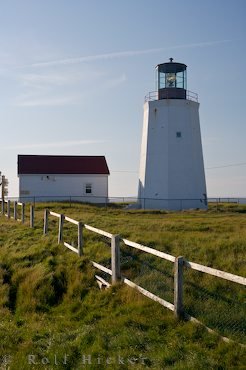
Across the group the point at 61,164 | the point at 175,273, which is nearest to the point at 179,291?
the point at 175,273

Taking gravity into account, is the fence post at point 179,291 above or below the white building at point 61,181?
below

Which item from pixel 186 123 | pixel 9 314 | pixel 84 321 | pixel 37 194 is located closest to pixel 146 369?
pixel 84 321

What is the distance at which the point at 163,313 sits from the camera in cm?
794

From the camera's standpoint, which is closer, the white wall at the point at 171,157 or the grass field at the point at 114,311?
the grass field at the point at 114,311

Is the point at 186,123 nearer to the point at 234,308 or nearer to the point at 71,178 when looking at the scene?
the point at 71,178

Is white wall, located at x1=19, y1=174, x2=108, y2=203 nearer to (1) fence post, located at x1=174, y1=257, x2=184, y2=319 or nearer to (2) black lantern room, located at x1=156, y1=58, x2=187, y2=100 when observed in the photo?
(2) black lantern room, located at x1=156, y1=58, x2=187, y2=100

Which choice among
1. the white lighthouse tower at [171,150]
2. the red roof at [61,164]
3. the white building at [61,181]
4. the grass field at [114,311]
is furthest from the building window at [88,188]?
the grass field at [114,311]

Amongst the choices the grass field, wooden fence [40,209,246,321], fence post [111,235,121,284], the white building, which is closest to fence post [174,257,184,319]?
wooden fence [40,209,246,321]

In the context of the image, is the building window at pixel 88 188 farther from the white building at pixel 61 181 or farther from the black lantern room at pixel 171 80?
the black lantern room at pixel 171 80

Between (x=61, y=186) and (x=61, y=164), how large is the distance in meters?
2.28

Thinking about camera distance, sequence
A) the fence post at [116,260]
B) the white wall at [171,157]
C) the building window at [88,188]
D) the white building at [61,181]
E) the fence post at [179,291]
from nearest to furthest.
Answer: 1. the fence post at [179,291]
2. the fence post at [116,260]
3. the white wall at [171,157]
4. the white building at [61,181]
5. the building window at [88,188]

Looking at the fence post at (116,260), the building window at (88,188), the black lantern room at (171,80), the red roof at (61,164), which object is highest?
the black lantern room at (171,80)

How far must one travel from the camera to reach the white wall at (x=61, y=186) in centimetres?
4322

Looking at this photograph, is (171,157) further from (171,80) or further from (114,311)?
(114,311)
